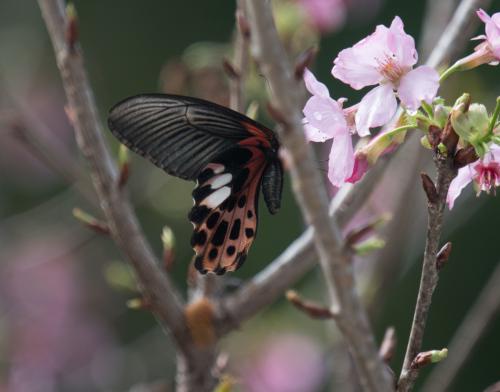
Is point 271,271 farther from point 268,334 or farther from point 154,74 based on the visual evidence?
point 154,74

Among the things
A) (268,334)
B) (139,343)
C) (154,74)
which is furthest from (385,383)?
(154,74)

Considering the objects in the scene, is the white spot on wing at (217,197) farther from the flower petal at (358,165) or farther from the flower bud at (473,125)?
the flower bud at (473,125)

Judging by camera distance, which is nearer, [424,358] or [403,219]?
[424,358]

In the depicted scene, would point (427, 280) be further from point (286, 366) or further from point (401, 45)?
point (286, 366)

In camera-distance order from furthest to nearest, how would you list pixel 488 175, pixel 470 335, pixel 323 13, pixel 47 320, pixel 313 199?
pixel 47 320, pixel 323 13, pixel 470 335, pixel 488 175, pixel 313 199

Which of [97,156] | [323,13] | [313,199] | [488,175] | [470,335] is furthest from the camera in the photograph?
[323,13]

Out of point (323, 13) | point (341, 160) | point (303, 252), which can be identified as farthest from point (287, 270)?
point (323, 13)

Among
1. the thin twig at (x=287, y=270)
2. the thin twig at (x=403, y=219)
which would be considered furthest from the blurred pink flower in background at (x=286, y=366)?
the thin twig at (x=287, y=270)
